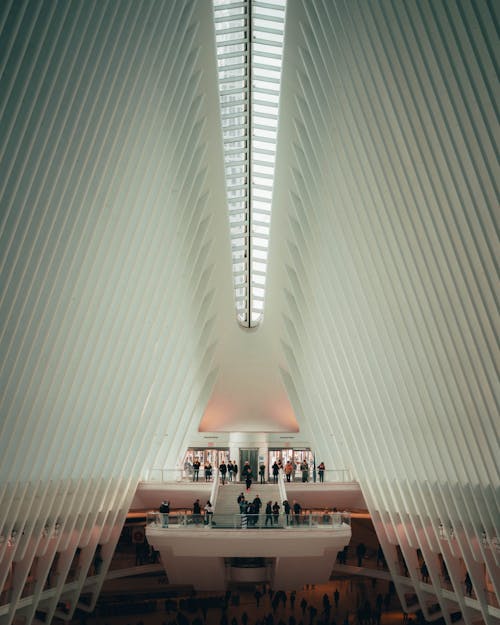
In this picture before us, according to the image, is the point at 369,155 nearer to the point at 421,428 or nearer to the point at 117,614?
the point at 421,428

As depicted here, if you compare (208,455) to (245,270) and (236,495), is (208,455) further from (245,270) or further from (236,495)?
(245,270)

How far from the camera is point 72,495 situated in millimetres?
21875

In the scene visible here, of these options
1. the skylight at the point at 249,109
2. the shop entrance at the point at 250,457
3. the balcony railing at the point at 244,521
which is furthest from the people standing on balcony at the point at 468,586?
the skylight at the point at 249,109

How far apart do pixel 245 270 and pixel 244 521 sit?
12.7 metres

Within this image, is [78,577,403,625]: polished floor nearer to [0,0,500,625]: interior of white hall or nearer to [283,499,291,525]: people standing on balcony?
[0,0,500,625]: interior of white hall

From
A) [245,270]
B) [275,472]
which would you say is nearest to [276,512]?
[275,472]

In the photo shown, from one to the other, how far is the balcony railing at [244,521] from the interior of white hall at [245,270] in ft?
0.27

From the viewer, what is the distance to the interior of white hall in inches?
507

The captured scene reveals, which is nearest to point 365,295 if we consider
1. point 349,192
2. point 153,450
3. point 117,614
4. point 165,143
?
point 349,192

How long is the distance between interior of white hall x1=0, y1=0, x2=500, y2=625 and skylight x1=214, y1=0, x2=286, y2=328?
9cm

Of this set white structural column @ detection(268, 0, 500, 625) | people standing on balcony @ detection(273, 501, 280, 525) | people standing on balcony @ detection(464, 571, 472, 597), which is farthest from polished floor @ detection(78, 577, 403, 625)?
people standing on balcony @ detection(464, 571, 472, 597)

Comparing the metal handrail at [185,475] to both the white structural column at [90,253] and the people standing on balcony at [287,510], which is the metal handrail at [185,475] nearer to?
the white structural column at [90,253]

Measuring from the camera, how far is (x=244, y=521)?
21.5 meters

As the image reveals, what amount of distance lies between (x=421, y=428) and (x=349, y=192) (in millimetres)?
7882
